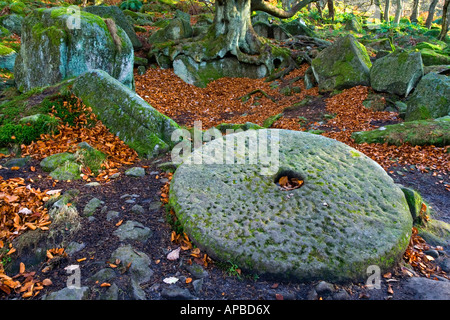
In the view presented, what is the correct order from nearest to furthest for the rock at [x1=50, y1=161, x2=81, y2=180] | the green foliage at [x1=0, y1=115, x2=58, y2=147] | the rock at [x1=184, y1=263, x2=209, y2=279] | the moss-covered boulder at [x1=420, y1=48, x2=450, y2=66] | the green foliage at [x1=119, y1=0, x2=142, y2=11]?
the rock at [x1=184, y1=263, x2=209, y2=279] → the rock at [x1=50, y1=161, x2=81, y2=180] → the green foliage at [x1=0, y1=115, x2=58, y2=147] → the moss-covered boulder at [x1=420, y1=48, x2=450, y2=66] → the green foliage at [x1=119, y1=0, x2=142, y2=11]

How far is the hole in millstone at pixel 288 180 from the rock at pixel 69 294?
231cm

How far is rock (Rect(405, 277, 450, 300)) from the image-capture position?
2420 millimetres

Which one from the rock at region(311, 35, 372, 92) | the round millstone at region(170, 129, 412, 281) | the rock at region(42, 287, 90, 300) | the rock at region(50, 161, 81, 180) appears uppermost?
the rock at region(311, 35, 372, 92)

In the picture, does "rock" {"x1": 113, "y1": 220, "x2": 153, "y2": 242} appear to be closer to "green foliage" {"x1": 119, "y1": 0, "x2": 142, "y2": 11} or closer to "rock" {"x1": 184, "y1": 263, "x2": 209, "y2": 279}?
"rock" {"x1": 184, "y1": 263, "x2": 209, "y2": 279}

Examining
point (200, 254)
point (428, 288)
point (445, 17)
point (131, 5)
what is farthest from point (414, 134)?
point (131, 5)

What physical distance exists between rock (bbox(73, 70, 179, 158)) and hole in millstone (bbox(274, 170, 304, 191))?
6.84ft

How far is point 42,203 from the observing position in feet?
10.4

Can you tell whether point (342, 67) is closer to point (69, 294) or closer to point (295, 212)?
point (295, 212)

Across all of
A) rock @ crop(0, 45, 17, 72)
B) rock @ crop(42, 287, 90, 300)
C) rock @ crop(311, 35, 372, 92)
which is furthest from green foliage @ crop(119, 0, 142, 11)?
rock @ crop(42, 287, 90, 300)

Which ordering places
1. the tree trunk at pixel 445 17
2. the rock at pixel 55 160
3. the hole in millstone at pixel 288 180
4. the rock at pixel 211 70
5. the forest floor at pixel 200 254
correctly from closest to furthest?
the forest floor at pixel 200 254, the hole in millstone at pixel 288 180, the rock at pixel 55 160, the rock at pixel 211 70, the tree trunk at pixel 445 17

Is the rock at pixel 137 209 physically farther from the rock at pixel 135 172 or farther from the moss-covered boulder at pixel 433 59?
the moss-covered boulder at pixel 433 59

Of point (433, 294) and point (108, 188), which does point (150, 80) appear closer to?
point (108, 188)

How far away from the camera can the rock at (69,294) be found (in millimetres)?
2162

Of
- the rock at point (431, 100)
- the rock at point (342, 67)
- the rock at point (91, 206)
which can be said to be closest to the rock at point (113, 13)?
the rock at point (342, 67)
